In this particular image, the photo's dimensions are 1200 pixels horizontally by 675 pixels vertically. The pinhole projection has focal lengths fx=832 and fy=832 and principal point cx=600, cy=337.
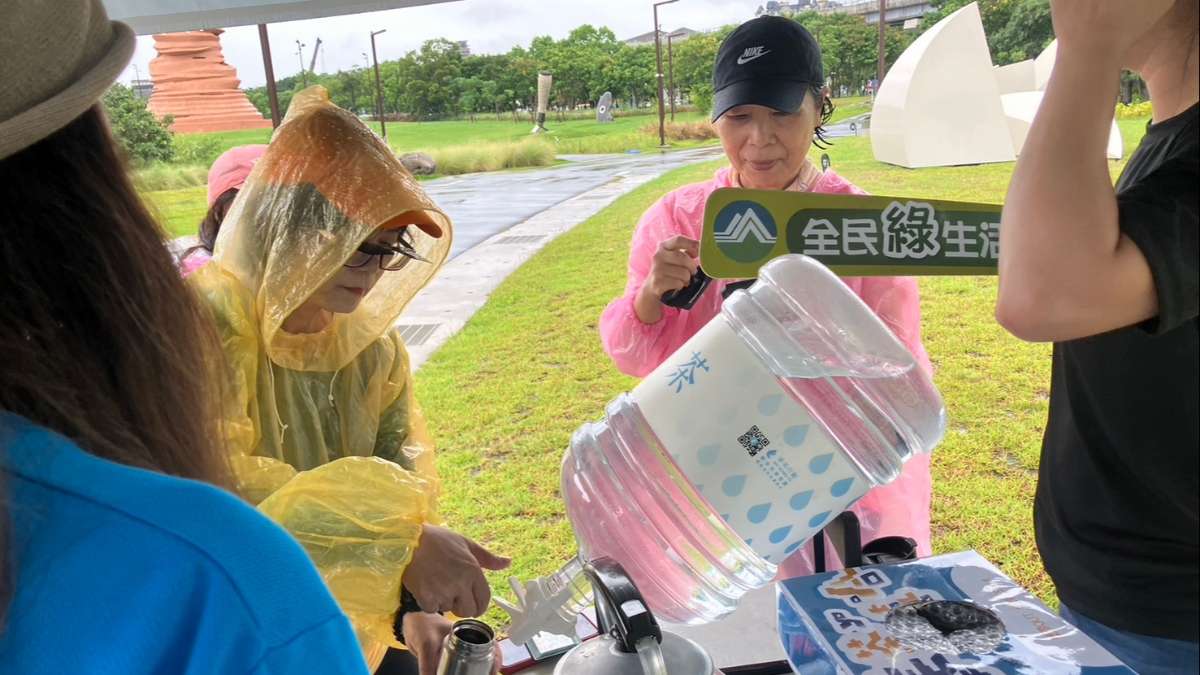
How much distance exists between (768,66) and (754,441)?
37.9 inches

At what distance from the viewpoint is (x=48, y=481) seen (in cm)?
33

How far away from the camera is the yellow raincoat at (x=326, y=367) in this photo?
0.90 metres

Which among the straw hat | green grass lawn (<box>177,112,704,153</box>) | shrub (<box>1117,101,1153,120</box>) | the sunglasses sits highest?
green grass lawn (<box>177,112,704,153</box>)

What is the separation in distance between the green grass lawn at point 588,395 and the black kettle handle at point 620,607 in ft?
6.31

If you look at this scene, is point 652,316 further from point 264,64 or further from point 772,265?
point 264,64

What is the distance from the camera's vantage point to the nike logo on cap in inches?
53.0

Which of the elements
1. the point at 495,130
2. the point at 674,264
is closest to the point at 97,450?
the point at 674,264

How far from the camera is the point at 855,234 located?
2.42 ft

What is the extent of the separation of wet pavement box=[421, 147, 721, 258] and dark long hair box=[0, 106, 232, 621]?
317cm

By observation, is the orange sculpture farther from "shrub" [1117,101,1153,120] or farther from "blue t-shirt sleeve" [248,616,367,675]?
"blue t-shirt sleeve" [248,616,367,675]

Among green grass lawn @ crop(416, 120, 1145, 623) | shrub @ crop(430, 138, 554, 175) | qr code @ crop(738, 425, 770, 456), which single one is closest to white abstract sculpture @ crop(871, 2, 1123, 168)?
A: green grass lawn @ crop(416, 120, 1145, 623)

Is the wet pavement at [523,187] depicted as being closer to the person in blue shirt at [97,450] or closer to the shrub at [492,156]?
the shrub at [492,156]

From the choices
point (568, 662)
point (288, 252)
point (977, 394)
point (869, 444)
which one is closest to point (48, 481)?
point (568, 662)

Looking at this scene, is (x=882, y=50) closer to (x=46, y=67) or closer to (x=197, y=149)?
(x=197, y=149)
